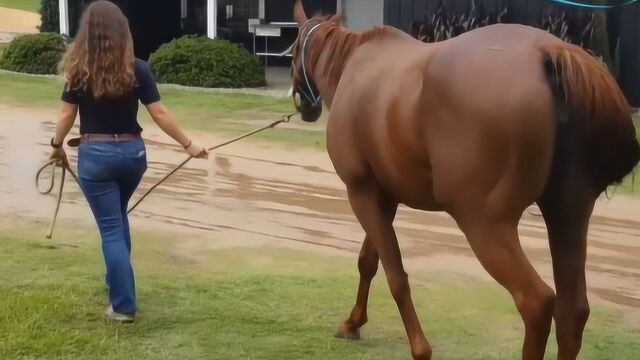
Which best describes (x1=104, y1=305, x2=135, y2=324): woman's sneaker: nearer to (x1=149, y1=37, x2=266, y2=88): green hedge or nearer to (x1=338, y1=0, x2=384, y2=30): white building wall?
(x1=149, y1=37, x2=266, y2=88): green hedge

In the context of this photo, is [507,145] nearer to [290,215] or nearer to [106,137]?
[106,137]

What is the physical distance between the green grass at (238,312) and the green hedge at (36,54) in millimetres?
13739

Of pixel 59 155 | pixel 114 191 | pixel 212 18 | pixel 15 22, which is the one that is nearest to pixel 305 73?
pixel 114 191

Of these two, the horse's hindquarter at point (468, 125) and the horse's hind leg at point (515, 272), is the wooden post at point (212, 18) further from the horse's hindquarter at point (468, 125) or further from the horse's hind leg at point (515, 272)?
the horse's hind leg at point (515, 272)

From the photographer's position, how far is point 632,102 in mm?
14344

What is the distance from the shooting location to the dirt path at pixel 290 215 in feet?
21.6

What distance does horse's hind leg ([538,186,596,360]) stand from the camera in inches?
152

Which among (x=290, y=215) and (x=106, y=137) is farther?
(x=290, y=215)

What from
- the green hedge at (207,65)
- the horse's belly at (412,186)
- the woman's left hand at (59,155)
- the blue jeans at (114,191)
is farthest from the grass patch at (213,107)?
the horse's belly at (412,186)

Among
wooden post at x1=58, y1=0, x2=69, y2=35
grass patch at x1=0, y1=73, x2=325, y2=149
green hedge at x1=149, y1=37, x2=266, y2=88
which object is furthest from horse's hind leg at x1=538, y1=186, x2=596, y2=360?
wooden post at x1=58, y1=0, x2=69, y2=35

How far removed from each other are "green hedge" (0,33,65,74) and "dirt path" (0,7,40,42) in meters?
13.6

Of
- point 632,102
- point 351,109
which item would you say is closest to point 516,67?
point 351,109

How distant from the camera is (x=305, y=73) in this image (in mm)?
5152

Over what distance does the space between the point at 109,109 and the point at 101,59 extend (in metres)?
0.28
